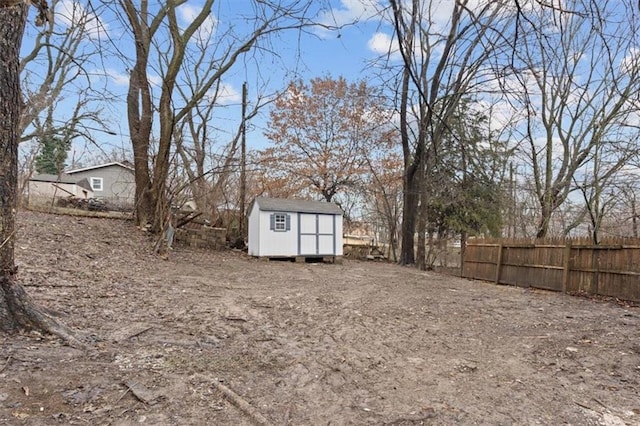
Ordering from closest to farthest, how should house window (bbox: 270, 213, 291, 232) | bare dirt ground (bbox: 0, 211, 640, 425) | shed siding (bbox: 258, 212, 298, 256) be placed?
bare dirt ground (bbox: 0, 211, 640, 425) < shed siding (bbox: 258, 212, 298, 256) < house window (bbox: 270, 213, 291, 232)

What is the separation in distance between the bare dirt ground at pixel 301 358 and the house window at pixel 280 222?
20.8 feet

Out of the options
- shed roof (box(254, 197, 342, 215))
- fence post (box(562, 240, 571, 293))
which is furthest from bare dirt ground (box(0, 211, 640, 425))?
shed roof (box(254, 197, 342, 215))

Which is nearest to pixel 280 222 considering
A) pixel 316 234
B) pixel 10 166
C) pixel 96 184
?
pixel 316 234

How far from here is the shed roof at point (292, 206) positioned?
12789 mm

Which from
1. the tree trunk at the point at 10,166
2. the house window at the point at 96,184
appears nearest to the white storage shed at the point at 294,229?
the tree trunk at the point at 10,166

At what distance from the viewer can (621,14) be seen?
2.22 meters

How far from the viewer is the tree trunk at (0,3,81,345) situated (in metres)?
2.79

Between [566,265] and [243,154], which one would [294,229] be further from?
[566,265]

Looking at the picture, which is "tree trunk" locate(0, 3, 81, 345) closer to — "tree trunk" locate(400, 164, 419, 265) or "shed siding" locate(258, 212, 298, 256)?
"shed siding" locate(258, 212, 298, 256)

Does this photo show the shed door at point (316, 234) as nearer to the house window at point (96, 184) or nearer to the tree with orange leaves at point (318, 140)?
the tree with orange leaves at point (318, 140)

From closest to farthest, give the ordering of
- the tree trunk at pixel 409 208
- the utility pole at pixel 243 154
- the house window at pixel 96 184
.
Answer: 1. the tree trunk at pixel 409 208
2. the utility pole at pixel 243 154
3. the house window at pixel 96 184

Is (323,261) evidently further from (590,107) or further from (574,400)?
(574,400)

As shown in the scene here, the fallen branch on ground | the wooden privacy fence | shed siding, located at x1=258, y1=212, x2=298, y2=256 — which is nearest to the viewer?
the fallen branch on ground

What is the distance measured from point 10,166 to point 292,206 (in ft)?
34.8
